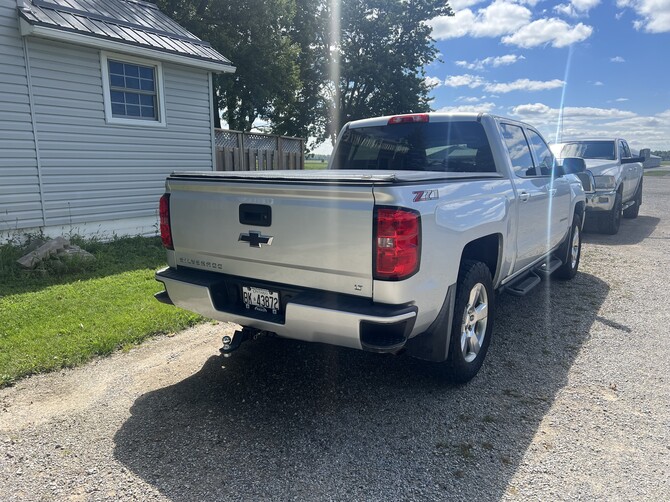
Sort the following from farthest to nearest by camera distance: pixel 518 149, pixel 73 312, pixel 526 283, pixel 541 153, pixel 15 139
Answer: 1. pixel 15 139
2. pixel 541 153
3. pixel 73 312
4. pixel 526 283
5. pixel 518 149

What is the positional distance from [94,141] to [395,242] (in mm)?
7956

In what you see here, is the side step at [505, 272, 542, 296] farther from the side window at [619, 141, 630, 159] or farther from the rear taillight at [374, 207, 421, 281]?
the side window at [619, 141, 630, 159]

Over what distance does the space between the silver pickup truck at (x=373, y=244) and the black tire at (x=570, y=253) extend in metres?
2.11

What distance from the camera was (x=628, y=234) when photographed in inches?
426

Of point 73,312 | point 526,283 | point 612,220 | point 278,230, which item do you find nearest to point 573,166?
point 526,283

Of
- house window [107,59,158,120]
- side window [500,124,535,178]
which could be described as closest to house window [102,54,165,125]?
house window [107,59,158,120]

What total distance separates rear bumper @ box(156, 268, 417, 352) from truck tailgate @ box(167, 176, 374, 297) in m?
0.07

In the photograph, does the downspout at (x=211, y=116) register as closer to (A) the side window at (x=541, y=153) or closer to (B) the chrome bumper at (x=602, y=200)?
(A) the side window at (x=541, y=153)

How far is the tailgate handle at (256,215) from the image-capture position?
3092 millimetres

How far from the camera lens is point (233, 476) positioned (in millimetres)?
2580

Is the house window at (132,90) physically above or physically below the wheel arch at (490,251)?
above

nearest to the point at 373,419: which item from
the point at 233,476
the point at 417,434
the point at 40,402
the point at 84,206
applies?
the point at 417,434

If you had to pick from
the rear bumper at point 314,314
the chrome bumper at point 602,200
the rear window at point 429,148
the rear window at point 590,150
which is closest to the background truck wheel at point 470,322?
the rear bumper at point 314,314

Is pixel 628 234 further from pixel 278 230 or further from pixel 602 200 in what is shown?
pixel 278 230
